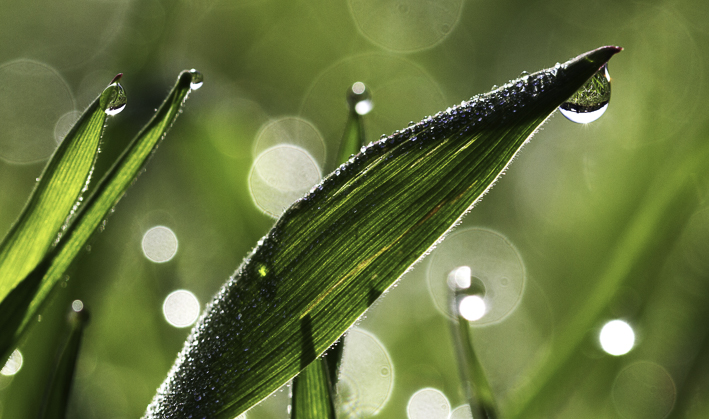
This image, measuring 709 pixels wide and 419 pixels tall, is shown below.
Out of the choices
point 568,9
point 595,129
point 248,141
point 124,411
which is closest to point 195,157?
point 248,141

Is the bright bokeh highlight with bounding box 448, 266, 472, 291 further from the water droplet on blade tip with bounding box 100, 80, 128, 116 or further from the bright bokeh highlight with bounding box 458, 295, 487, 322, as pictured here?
the water droplet on blade tip with bounding box 100, 80, 128, 116

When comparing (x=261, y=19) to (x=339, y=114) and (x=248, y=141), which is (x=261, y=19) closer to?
(x=339, y=114)

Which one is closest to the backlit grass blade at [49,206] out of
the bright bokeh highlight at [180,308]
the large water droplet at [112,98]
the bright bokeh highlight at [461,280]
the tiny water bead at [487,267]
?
the large water droplet at [112,98]

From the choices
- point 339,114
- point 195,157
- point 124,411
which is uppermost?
point 339,114

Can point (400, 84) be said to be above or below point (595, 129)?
above

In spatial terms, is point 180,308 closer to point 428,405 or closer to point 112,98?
point 428,405
